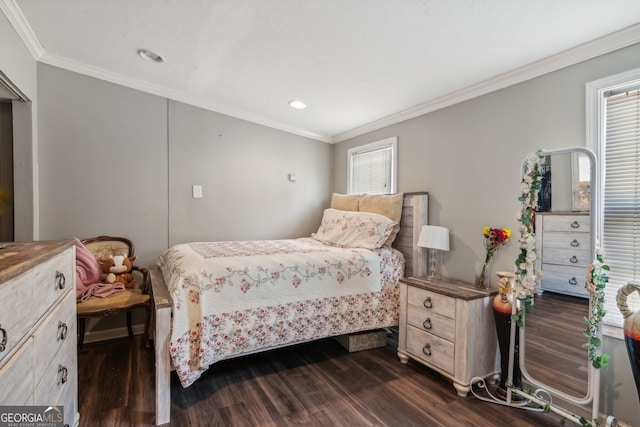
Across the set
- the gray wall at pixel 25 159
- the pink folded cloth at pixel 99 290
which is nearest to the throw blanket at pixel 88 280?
the pink folded cloth at pixel 99 290

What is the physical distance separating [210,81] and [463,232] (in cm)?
262

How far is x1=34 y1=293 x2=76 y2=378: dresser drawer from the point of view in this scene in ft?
3.52

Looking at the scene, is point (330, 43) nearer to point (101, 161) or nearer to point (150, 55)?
point (150, 55)

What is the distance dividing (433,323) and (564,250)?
3.06 feet

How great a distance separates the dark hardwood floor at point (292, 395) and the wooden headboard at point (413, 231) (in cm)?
80

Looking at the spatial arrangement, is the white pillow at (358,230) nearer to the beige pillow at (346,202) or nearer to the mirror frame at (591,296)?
the beige pillow at (346,202)

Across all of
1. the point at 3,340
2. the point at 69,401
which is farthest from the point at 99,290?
the point at 3,340

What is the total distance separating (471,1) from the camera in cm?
152

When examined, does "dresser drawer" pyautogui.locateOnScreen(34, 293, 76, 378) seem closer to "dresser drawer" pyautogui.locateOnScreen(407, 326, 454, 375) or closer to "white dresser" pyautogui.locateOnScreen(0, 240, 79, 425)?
"white dresser" pyautogui.locateOnScreen(0, 240, 79, 425)

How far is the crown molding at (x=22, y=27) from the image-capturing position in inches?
73.2

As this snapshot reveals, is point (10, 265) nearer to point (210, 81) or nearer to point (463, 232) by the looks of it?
point (210, 81)

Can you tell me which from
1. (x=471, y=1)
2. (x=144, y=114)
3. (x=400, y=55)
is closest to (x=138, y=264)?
(x=144, y=114)

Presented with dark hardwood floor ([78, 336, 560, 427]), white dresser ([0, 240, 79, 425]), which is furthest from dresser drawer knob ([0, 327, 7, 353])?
→ dark hardwood floor ([78, 336, 560, 427])

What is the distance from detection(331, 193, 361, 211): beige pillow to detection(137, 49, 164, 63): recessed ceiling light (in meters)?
2.21
